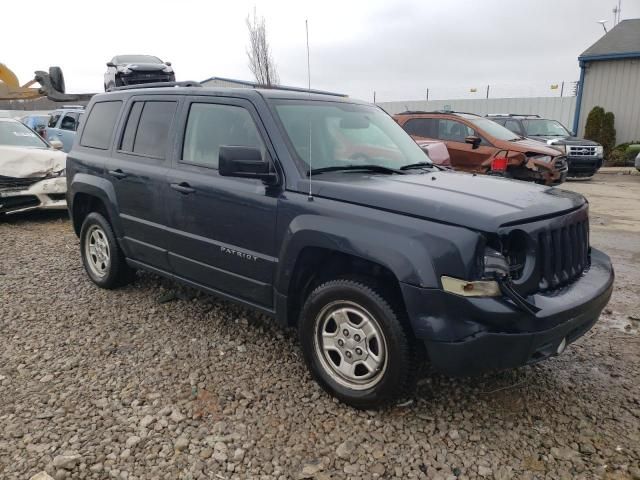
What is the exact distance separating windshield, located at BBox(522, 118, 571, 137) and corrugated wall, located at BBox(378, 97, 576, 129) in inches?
324

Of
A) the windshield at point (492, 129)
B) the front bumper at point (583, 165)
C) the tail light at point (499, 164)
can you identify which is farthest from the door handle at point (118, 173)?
the front bumper at point (583, 165)

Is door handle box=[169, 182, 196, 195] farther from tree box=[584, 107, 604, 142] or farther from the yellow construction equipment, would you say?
tree box=[584, 107, 604, 142]

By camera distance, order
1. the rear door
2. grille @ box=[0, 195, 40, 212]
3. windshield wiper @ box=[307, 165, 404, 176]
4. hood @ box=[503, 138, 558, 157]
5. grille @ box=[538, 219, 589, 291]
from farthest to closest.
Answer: hood @ box=[503, 138, 558, 157] → grille @ box=[0, 195, 40, 212] → the rear door → windshield wiper @ box=[307, 165, 404, 176] → grille @ box=[538, 219, 589, 291]

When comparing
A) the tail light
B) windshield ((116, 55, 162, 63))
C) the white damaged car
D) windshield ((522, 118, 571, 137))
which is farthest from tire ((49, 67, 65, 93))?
windshield ((522, 118, 571, 137))

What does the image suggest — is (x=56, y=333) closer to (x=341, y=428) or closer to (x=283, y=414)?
(x=283, y=414)

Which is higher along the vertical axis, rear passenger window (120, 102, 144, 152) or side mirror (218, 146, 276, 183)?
rear passenger window (120, 102, 144, 152)

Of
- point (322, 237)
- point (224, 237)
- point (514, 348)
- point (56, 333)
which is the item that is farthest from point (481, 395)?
point (56, 333)

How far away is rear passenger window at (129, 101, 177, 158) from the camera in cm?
405

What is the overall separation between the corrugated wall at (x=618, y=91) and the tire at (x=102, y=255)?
775 inches

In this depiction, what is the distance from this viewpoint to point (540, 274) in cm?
268

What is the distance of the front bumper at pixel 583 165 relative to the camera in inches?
540

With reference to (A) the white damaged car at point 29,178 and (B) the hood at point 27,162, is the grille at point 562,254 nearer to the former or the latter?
(A) the white damaged car at point 29,178

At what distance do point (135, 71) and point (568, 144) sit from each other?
11.7 m

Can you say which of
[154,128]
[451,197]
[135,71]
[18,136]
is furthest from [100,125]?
Answer: [135,71]
